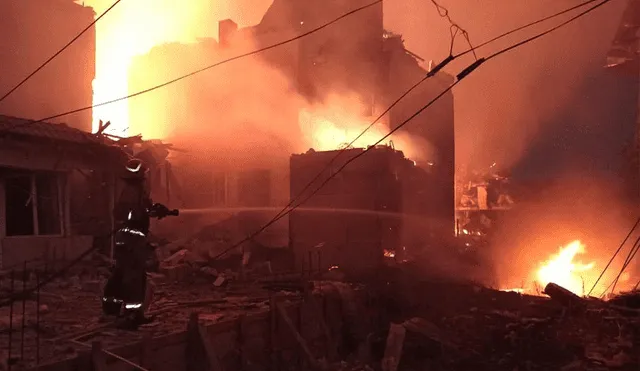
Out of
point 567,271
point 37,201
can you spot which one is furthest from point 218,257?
point 567,271

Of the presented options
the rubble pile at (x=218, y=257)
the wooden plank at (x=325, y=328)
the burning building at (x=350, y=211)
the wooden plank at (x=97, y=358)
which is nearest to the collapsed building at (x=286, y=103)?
the rubble pile at (x=218, y=257)

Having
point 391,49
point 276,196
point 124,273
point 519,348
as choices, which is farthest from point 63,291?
point 391,49

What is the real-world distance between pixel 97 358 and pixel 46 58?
61.4 feet

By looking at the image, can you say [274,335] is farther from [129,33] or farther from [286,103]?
[129,33]

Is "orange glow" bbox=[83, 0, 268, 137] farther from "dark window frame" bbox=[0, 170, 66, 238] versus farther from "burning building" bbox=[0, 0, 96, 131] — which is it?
"dark window frame" bbox=[0, 170, 66, 238]

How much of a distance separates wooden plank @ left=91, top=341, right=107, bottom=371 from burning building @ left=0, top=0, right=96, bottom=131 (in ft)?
52.1

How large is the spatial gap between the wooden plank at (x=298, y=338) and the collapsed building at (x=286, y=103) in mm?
13969

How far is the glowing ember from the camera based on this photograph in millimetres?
21389

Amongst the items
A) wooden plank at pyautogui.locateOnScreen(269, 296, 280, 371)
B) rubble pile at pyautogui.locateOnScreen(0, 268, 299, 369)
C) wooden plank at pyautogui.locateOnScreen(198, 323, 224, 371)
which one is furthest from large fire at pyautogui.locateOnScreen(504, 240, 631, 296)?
wooden plank at pyautogui.locateOnScreen(198, 323, 224, 371)

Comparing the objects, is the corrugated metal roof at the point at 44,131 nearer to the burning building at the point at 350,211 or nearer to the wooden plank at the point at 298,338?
the burning building at the point at 350,211

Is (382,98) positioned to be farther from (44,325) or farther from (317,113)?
(44,325)

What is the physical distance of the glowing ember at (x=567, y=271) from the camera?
21389mm

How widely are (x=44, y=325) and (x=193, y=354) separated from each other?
2.76 meters

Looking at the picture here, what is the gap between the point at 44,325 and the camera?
30.1 ft
